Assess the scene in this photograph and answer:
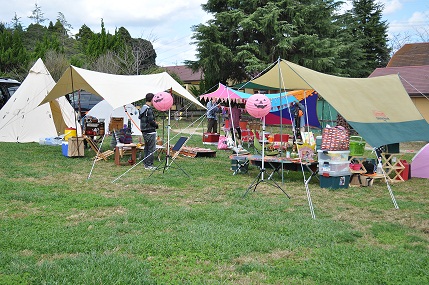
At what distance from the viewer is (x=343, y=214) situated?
5.92 m

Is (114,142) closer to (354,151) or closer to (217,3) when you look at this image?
(354,151)

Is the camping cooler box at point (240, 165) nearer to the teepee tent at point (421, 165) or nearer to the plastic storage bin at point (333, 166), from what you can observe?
the plastic storage bin at point (333, 166)

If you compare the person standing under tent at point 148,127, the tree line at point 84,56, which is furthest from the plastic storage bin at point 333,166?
the tree line at point 84,56

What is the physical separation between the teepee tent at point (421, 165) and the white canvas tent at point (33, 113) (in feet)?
35.2

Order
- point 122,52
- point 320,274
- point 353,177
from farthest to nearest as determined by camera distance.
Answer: point 122,52
point 353,177
point 320,274

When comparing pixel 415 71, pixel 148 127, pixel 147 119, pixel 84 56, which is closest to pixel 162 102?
pixel 147 119

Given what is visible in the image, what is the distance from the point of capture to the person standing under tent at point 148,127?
9.02 metres

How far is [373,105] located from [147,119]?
4466mm

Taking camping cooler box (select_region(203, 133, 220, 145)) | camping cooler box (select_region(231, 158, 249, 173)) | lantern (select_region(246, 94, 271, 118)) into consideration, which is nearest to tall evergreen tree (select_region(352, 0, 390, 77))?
camping cooler box (select_region(203, 133, 220, 145))

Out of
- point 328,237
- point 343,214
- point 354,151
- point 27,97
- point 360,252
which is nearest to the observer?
point 360,252

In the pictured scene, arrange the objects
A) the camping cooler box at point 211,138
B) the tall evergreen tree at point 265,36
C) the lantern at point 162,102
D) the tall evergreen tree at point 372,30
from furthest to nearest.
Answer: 1. the tall evergreen tree at point 372,30
2. the tall evergreen tree at point 265,36
3. the camping cooler box at point 211,138
4. the lantern at point 162,102

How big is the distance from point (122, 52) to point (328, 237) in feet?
86.3

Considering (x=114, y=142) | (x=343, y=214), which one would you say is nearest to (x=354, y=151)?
(x=343, y=214)

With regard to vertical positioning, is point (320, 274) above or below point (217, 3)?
below
